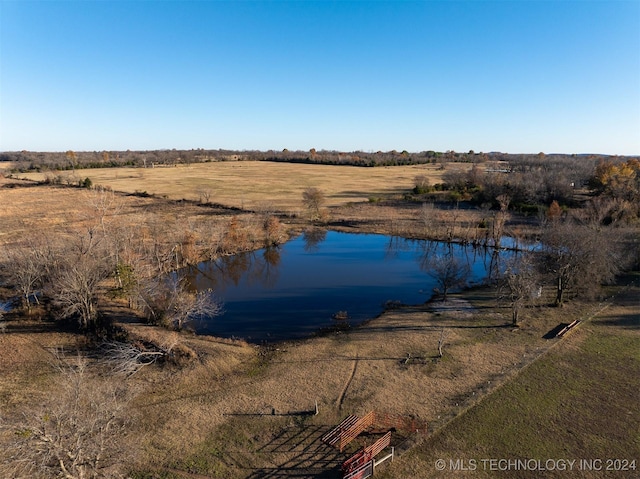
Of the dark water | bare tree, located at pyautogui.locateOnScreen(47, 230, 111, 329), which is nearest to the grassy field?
bare tree, located at pyautogui.locateOnScreen(47, 230, 111, 329)

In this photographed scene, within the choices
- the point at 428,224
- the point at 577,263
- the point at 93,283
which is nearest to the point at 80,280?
the point at 93,283

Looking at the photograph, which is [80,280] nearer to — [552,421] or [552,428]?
[552,428]

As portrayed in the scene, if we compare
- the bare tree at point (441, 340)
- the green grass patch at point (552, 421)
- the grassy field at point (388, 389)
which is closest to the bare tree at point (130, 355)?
the grassy field at point (388, 389)

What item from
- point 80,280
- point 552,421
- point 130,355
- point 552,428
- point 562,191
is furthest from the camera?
point 562,191

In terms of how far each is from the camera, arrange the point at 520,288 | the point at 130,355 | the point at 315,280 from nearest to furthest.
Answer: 1. the point at 130,355
2. the point at 520,288
3. the point at 315,280

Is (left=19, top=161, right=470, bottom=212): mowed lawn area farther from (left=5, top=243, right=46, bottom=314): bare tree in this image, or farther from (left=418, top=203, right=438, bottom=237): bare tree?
→ (left=5, top=243, right=46, bottom=314): bare tree

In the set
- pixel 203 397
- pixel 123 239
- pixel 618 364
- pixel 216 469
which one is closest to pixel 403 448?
pixel 216 469

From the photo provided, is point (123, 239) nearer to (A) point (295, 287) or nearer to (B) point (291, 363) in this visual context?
(A) point (295, 287)
